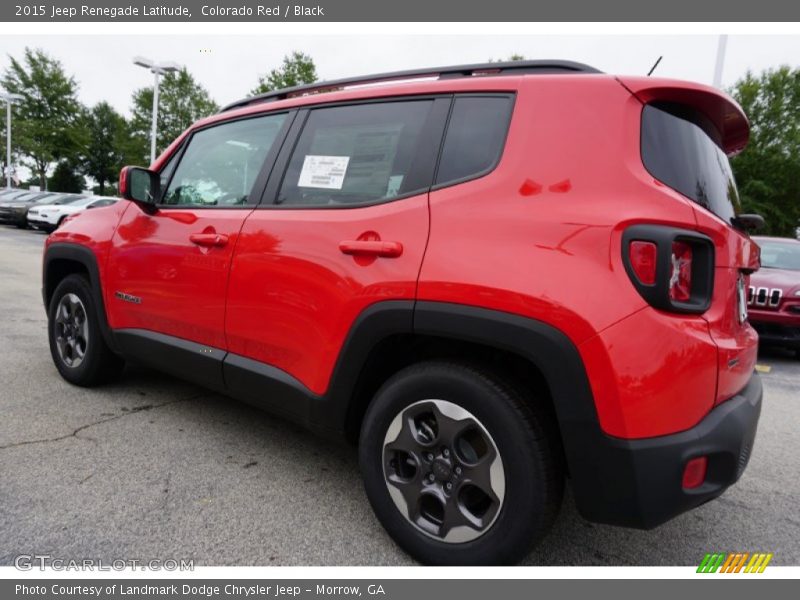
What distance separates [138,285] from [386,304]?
1842 mm

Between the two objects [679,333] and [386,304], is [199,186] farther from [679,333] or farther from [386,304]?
[679,333]

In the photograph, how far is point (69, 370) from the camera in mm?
3672

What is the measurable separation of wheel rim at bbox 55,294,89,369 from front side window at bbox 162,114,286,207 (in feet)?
3.62

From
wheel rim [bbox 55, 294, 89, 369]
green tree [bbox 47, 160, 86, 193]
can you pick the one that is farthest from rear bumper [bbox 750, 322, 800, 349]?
green tree [bbox 47, 160, 86, 193]

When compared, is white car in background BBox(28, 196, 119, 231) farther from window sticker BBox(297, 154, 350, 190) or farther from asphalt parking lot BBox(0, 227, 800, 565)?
window sticker BBox(297, 154, 350, 190)

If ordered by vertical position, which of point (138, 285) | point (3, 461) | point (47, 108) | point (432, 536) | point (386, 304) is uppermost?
point (47, 108)

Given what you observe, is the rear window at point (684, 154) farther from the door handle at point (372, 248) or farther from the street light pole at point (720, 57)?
the street light pole at point (720, 57)

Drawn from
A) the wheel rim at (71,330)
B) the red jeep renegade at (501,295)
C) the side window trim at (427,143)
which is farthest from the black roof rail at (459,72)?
the wheel rim at (71,330)

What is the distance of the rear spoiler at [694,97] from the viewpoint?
5.78ft

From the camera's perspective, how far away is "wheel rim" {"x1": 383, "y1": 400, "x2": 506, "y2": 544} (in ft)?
5.89

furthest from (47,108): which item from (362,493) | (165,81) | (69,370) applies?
(362,493)

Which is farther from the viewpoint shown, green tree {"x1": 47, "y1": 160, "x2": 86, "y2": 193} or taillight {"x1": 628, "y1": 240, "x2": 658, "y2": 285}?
green tree {"x1": 47, "y1": 160, "x2": 86, "y2": 193}

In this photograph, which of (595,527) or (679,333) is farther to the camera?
(595,527)

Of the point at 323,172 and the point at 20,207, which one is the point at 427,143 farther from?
the point at 20,207
